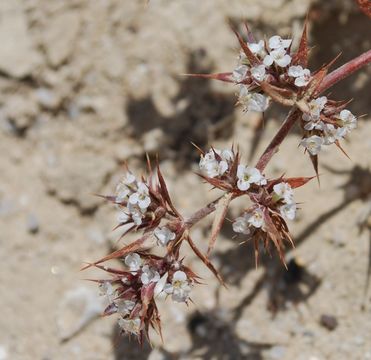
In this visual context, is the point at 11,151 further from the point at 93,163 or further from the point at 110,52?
the point at 110,52

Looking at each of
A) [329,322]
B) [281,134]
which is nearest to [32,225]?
[329,322]

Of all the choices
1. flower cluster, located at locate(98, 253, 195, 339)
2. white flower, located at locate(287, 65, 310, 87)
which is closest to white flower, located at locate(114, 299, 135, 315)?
flower cluster, located at locate(98, 253, 195, 339)

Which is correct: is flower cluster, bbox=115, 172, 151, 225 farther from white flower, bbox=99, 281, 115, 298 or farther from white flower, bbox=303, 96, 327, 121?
white flower, bbox=303, 96, 327, 121

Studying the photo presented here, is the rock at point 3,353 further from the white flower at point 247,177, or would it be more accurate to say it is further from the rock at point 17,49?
the white flower at point 247,177

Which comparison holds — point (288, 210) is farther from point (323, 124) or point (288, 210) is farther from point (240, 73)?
point (240, 73)

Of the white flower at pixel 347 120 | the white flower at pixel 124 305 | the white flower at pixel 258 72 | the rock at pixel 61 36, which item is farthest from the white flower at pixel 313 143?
the rock at pixel 61 36

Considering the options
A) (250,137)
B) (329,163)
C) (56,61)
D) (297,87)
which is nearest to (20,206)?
(56,61)
